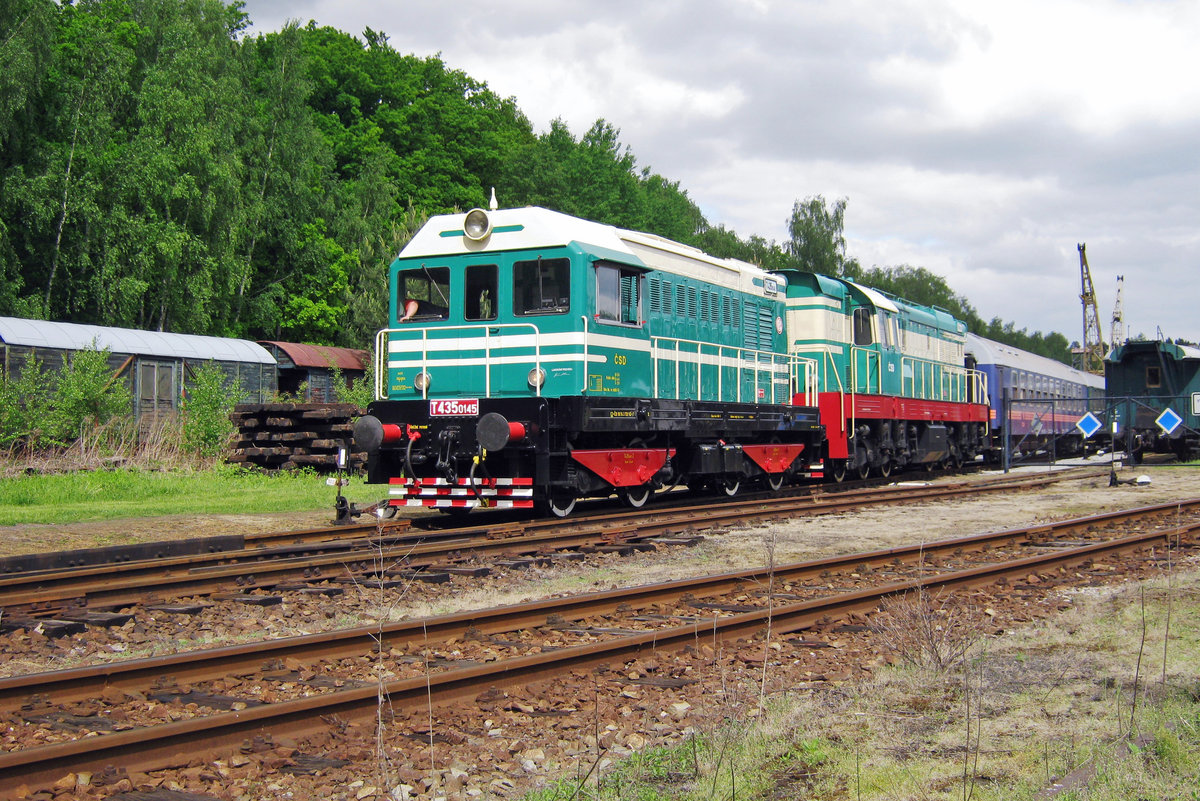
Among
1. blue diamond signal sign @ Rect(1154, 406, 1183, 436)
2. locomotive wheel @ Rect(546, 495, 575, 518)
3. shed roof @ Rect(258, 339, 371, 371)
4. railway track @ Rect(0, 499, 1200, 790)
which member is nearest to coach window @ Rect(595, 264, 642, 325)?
locomotive wheel @ Rect(546, 495, 575, 518)

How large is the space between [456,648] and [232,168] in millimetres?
35236

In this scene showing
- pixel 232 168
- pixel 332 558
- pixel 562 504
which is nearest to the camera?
pixel 332 558

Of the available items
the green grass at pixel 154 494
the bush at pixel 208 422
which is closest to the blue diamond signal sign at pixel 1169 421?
the green grass at pixel 154 494

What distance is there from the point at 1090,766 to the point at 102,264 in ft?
120

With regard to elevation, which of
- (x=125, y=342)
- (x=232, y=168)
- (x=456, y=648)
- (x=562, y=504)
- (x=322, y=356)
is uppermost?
(x=232, y=168)

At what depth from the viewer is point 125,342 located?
2541 cm

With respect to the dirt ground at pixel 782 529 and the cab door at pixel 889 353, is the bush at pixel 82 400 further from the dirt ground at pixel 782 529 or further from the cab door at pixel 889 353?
the cab door at pixel 889 353

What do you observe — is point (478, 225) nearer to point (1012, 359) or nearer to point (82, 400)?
point (82, 400)

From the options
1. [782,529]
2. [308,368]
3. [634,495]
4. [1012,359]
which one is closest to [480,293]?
[634,495]

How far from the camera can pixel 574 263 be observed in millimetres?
11820

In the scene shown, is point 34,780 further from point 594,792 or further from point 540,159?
point 540,159

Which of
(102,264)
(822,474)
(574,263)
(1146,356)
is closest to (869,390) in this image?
(822,474)

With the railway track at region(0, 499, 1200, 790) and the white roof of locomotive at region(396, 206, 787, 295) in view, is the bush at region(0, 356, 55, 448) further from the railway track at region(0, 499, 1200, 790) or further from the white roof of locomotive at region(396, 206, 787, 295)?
the railway track at region(0, 499, 1200, 790)

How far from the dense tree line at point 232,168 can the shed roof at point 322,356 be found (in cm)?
479
